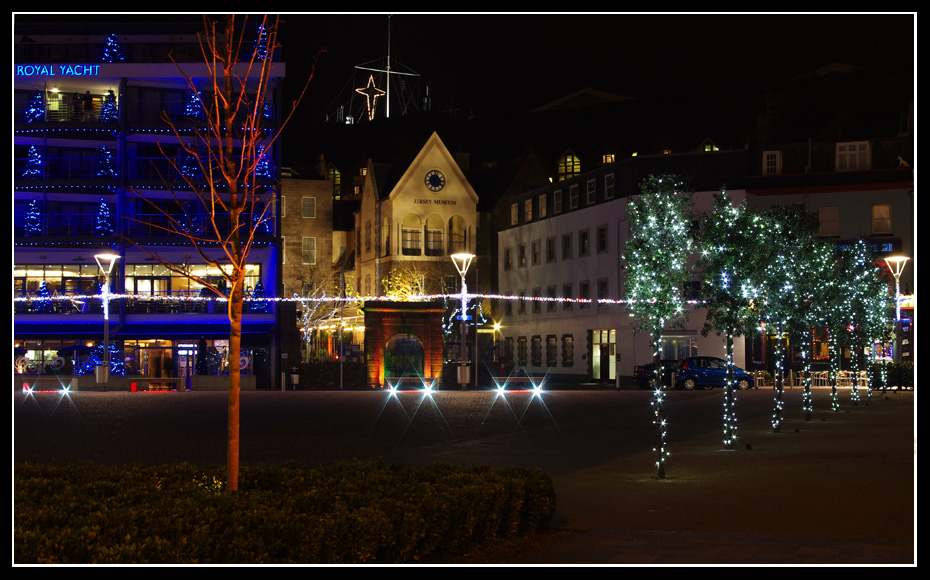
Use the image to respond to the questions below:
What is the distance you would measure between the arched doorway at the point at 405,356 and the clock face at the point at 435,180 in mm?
24779

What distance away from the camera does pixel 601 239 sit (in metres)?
69.4

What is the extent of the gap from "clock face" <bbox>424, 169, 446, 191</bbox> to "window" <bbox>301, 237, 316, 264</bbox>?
45.9 ft

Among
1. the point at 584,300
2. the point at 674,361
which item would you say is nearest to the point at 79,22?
the point at 584,300

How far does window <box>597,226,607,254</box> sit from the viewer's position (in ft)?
226

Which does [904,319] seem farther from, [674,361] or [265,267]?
[265,267]

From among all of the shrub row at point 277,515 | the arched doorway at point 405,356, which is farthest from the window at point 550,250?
the shrub row at point 277,515

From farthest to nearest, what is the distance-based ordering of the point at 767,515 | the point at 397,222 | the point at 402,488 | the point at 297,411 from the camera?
the point at 397,222, the point at 297,411, the point at 767,515, the point at 402,488

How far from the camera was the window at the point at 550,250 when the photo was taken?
2991 inches

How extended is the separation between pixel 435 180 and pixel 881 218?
3276cm

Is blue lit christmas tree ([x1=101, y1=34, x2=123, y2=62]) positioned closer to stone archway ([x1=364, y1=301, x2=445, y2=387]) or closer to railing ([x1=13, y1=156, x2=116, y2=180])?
railing ([x1=13, y1=156, x2=116, y2=180])

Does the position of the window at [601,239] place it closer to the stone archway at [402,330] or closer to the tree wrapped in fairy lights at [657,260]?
the stone archway at [402,330]

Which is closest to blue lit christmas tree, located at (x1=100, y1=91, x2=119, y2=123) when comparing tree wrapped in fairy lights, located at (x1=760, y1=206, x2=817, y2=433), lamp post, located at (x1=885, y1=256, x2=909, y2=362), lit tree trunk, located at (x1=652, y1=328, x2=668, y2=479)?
lamp post, located at (x1=885, y1=256, x2=909, y2=362)

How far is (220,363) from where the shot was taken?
62.8m

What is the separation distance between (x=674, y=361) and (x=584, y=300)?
9.21 meters
